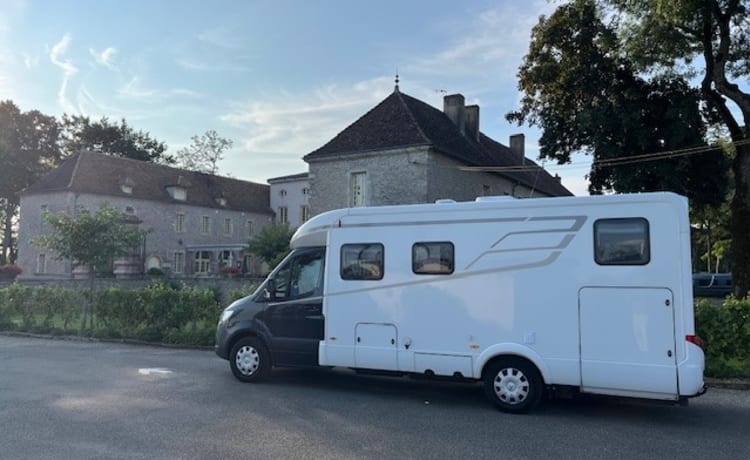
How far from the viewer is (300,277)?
9219 mm

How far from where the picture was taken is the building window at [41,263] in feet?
138

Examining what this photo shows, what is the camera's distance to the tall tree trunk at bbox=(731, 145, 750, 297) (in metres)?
19.4

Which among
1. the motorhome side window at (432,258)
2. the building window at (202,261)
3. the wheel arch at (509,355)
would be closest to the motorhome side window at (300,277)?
the motorhome side window at (432,258)

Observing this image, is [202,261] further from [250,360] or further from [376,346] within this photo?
[376,346]

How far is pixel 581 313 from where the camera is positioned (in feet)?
23.8

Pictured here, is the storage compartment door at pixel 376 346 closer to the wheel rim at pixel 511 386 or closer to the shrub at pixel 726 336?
the wheel rim at pixel 511 386

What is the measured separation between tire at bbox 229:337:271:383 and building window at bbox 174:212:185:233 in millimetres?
39986

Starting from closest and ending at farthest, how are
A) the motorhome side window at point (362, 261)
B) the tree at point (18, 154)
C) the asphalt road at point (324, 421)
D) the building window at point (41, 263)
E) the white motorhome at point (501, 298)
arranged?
the asphalt road at point (324, 421), the white motorhome at point (501, 298), the motorhome side window at point (362, 261), the building window at point (41, 263), the tree at point (18, 154)

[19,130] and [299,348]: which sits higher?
[19,130]

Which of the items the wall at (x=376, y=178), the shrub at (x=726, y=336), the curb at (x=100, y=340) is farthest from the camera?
the wall at (x=376, y=178)

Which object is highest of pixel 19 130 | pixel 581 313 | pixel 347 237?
pixel 19 130

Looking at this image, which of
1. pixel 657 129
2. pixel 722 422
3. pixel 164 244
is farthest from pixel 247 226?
pixel 722 422

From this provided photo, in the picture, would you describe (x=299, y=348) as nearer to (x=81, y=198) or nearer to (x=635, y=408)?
(x=635, y=408)

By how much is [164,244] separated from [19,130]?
24.2 m
